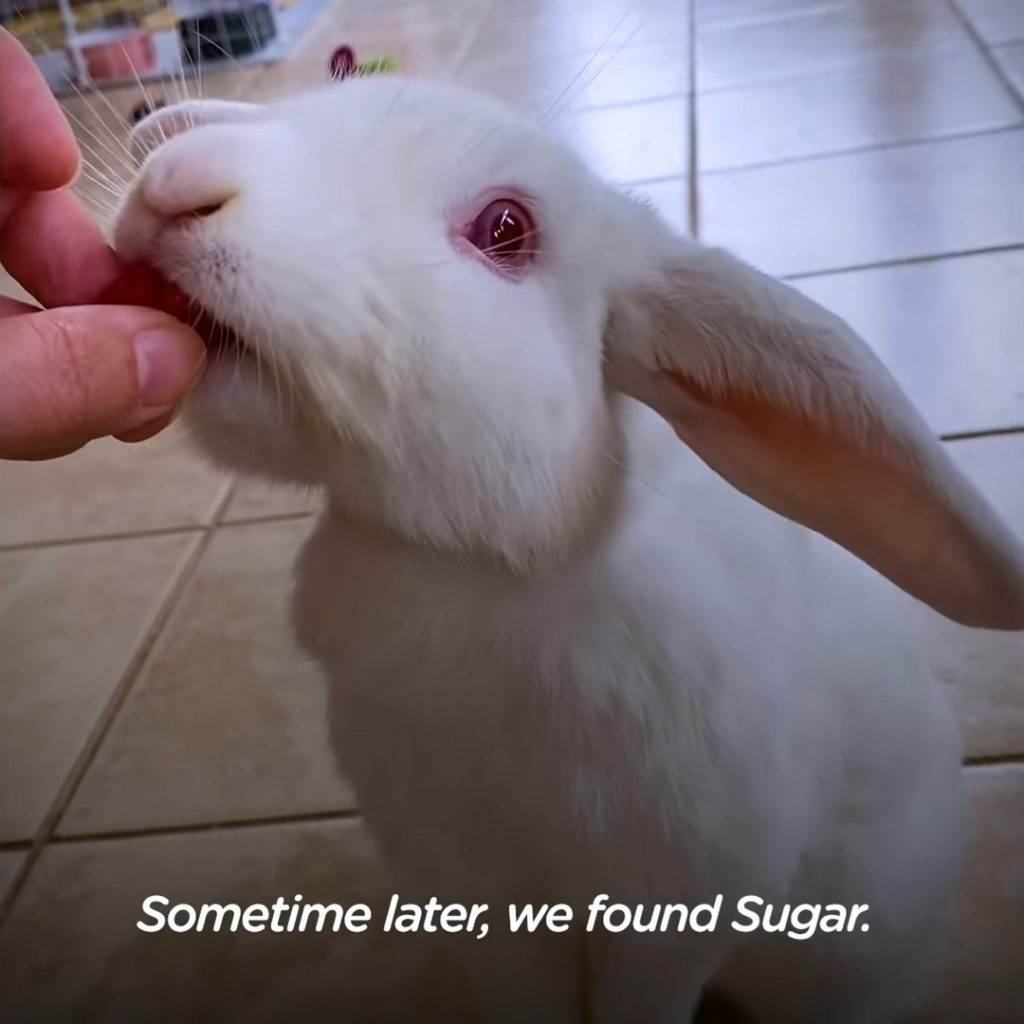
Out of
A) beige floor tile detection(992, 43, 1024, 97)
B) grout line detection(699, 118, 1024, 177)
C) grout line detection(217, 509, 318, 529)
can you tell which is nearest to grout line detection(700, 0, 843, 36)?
beige floor tile detection(992, 43, 1024, 97)

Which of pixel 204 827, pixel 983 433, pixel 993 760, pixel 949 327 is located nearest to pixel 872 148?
pixel 949 327

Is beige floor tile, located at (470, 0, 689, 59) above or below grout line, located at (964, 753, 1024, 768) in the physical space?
below

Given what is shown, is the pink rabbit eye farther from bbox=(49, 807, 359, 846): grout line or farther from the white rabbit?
bbox=(49, 807, 359, 846): grout line

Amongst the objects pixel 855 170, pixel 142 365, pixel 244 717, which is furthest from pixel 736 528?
pixel 855 170

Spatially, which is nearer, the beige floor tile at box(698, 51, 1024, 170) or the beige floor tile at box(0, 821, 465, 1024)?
the beige floor tile at box(0, 821, 465, 1024)

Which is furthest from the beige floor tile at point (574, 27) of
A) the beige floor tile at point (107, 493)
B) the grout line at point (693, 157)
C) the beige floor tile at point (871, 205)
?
the beige floor tile at point (107, 493)

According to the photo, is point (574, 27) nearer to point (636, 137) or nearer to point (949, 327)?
point (636, 137)

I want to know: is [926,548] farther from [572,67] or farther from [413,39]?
[413,39]

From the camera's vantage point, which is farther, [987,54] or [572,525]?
[987,54]
